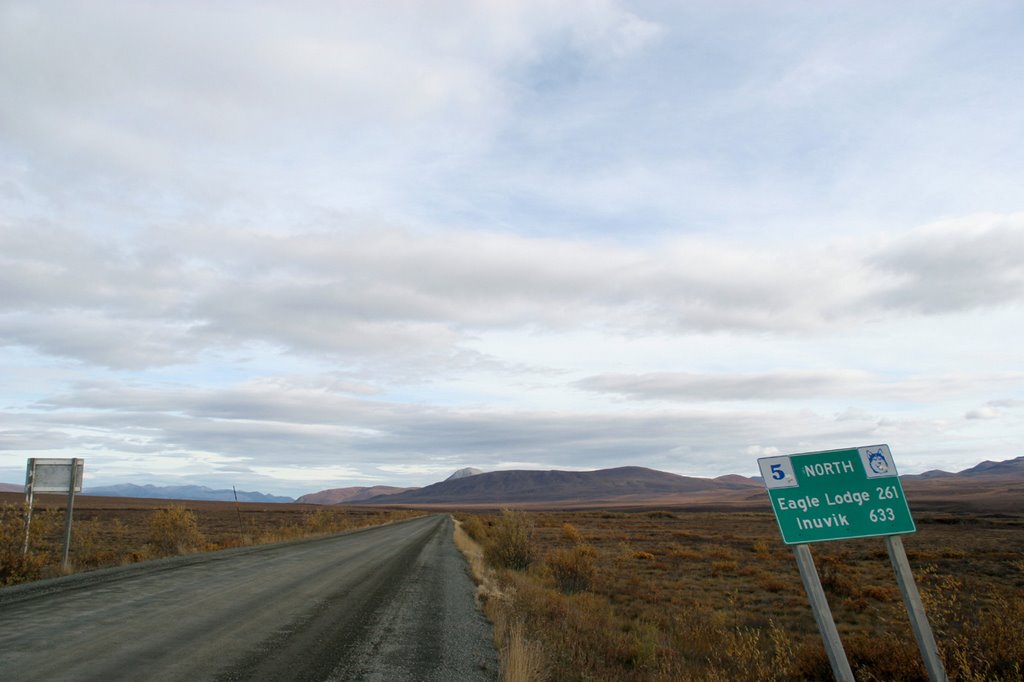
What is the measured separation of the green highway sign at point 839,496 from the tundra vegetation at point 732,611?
175 cm

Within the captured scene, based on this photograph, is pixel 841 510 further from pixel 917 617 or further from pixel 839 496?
pixel 917 617

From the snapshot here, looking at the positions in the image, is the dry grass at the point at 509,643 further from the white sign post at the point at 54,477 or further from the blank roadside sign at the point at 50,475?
the blank roadside sign at the point at 50,475

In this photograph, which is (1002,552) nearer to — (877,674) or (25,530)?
(877,674)

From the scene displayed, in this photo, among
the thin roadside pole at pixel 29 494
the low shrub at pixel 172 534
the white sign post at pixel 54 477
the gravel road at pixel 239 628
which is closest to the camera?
the gravel road at pixel 239 628

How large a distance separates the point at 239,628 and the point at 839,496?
867 centimetres

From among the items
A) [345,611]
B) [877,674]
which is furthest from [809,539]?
[345,611]

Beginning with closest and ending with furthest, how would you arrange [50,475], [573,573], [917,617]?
[917,617] → [50,475] → [573,573]

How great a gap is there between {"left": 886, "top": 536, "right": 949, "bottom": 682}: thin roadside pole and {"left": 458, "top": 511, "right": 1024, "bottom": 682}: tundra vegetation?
43 cm

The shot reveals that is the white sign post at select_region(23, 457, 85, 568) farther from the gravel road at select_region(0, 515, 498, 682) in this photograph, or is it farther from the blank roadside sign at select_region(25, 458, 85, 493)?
the gravel road at select_region(0, 515, 498, 682)

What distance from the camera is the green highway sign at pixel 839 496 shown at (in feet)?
19.4

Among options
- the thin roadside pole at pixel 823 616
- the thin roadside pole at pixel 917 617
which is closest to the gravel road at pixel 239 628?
the thin roadside pole at pixel 823 616

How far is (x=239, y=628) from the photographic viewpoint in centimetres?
907

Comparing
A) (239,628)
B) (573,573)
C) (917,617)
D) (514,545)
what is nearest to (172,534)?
(514,545)

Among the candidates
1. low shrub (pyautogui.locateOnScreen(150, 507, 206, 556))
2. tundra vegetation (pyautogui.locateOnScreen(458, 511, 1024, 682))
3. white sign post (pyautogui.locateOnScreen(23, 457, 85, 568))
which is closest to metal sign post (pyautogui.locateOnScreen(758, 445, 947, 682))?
tundra vegetation (pyautogui.locateOnScreen(458, 511, 1024, 682))
